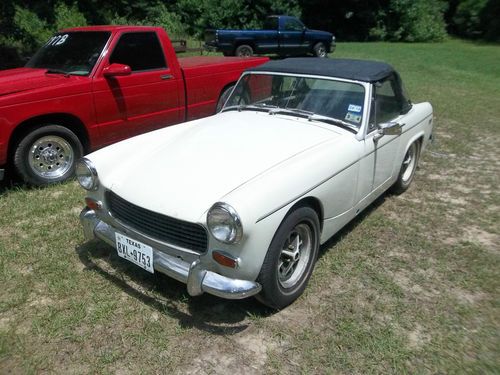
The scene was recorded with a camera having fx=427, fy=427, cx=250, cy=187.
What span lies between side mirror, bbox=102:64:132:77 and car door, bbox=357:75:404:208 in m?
2.80

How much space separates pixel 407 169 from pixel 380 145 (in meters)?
1.32

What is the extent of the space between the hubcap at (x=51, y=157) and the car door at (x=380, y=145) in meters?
3.32

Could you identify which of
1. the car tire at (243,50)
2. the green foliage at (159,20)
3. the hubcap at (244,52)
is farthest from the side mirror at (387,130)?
the green foliage at (159,20)

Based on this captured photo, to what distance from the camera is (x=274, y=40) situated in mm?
16438

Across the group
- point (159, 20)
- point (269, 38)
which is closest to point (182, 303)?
point (269, 38)

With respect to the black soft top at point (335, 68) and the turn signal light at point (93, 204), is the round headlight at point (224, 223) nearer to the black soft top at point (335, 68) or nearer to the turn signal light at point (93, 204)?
the turn signal light at point (93, 204)

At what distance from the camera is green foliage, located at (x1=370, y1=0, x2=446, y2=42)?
2638cm

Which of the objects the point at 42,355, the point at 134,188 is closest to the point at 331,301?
the point at 134,188

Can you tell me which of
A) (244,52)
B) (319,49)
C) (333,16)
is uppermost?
(244,52)

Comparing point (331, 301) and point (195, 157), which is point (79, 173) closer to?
point (195, 157)

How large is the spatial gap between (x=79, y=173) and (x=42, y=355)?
1283mm

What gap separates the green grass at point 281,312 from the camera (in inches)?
98.3

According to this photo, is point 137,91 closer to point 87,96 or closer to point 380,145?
point 87,96

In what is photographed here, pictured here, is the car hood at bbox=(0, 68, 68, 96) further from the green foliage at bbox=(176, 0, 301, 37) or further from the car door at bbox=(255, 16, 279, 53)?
the green foliage at bbox=(176, 0, 301, 37)
